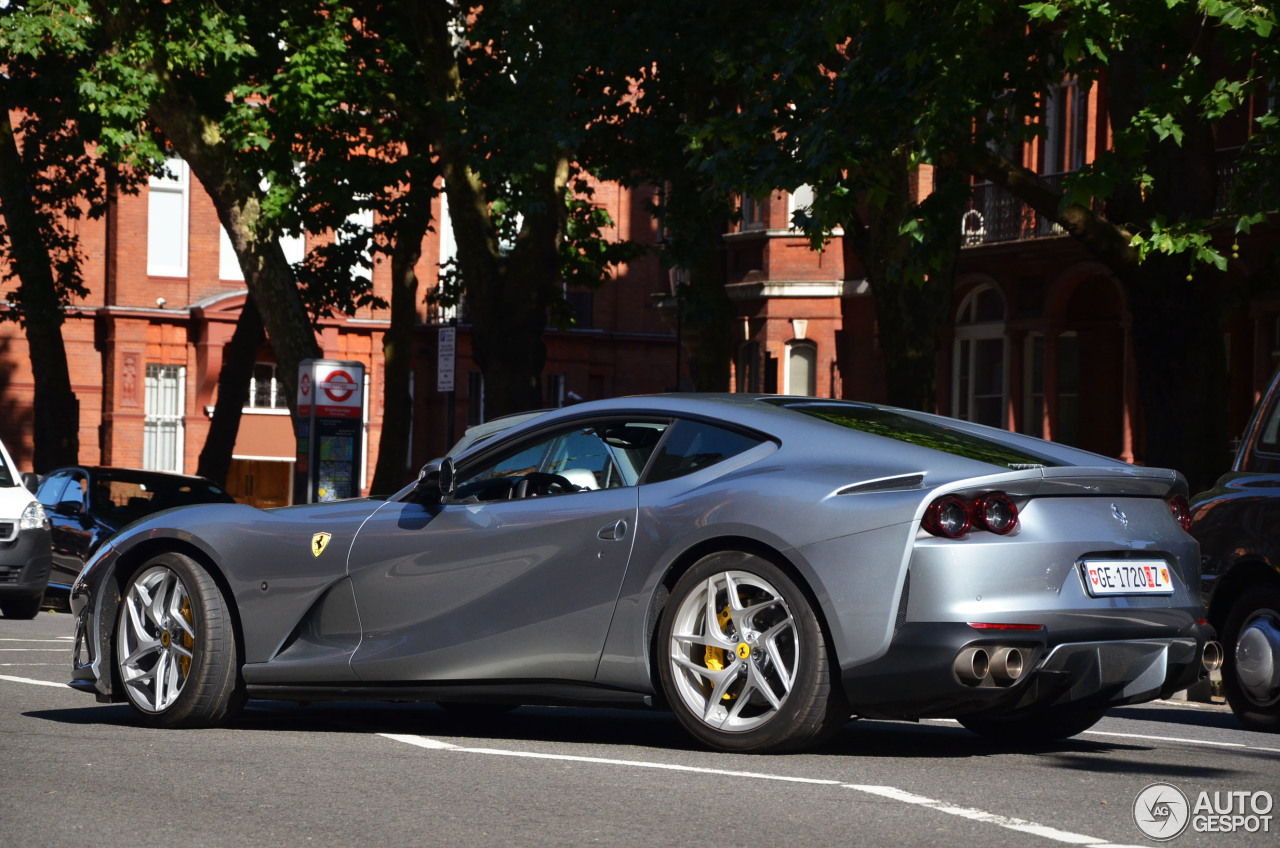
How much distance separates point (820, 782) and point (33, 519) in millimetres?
12453

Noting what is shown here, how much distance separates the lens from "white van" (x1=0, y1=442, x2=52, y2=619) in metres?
16.9

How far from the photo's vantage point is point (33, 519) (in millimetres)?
17188

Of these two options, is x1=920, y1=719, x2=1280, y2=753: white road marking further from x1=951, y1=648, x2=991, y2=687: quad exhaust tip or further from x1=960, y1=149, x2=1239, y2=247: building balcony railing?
x1=960, y1=149, x2=1239, y2=247: building balcony railing

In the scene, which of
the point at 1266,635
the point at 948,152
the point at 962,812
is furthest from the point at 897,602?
the point at 948,152

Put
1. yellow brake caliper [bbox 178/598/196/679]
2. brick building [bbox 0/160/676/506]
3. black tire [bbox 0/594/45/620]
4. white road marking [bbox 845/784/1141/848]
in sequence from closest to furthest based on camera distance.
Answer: white road marking [bbox 845/784/1141/848]
yellow brake caliper [bbox 178/598/196/679]
black tire [bbox 0/594/45/620]
brick building [bbox 0/160/676/506]

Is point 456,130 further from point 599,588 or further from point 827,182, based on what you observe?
point 599,588

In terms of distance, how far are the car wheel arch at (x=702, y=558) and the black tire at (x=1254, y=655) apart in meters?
3.37

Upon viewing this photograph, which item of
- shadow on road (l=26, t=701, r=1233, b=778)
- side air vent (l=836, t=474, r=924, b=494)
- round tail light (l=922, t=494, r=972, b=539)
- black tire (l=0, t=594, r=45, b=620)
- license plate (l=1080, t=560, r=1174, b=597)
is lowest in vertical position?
black tire (l=0, t=594, r=45, b=620)

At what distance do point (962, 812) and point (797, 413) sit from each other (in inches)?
77.5

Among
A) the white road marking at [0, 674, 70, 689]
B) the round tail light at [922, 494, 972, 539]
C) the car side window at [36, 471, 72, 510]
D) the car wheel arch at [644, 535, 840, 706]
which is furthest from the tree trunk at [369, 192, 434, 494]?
the round tail light at [922, 494, 972, 539]

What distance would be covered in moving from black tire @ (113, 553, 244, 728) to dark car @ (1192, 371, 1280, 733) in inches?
183

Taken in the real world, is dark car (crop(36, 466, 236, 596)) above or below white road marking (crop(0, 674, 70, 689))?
above

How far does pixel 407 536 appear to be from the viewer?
7.66m

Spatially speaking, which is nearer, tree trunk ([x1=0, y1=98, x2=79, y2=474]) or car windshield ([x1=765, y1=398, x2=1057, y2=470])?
car windshield ([x1=765, y1=398, x2=1057, y2=470])
